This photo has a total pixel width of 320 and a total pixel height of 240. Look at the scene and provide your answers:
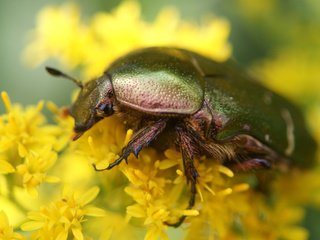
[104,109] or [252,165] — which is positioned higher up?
[104,109]

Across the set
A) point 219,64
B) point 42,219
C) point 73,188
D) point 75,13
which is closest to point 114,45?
point 75,13

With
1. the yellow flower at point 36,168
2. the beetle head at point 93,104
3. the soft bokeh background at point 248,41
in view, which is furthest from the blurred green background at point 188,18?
the beetle head at point 93,104

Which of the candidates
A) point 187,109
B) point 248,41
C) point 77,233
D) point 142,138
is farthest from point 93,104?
point 248,41

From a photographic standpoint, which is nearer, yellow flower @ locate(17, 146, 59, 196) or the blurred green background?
yellow flower @ locate(17, 146, 59, 196)

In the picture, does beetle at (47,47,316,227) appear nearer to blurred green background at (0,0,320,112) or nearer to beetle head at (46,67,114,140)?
beetle head at (46,67,114,140)

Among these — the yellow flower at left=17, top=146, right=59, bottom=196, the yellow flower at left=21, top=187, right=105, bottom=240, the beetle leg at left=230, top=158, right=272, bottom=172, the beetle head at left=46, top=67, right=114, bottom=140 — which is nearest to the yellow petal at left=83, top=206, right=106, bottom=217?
the yellow flower at left=21, top=187, right=105, bottom=240

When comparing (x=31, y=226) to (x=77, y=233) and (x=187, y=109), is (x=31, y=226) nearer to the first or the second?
(x=77, y=233)
